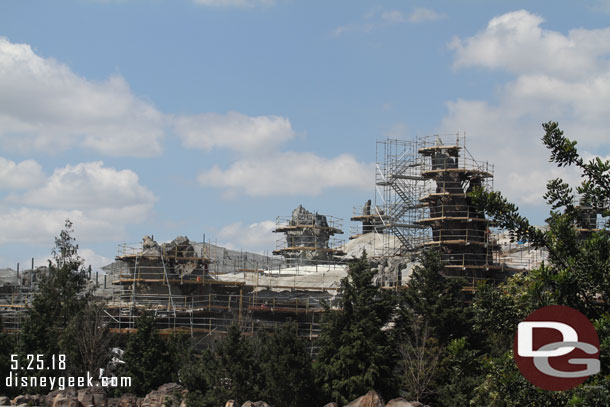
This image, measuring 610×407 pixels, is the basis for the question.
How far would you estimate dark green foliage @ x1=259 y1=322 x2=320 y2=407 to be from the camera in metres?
41.4

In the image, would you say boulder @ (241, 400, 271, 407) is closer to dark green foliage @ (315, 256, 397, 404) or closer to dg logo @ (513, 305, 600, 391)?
dark green foliage @ (315, 256, 397, 404)

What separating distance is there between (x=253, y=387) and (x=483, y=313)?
25986 mm

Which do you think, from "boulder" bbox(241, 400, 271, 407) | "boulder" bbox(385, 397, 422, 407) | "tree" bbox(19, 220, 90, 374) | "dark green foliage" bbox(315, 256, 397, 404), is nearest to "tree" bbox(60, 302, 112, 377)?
"tree" bbox(19, 220, 90, 374)

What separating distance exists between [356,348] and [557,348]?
27.9m

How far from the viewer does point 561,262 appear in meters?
17.9

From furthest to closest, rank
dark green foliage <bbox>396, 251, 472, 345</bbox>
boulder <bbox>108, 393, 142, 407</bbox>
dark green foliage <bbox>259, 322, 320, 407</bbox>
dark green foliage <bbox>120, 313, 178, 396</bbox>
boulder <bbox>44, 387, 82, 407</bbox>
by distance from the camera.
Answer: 1. dark green foliage <bbox>120, 313, 178, 396</bbox>
2. dark green foliage <bbox>396, 251, 472, 345</bbox>
3. boulder <bbox>108, 393, 142, 407</bbox>
4. boulder <bbox>44, 387, 82, 407</bbox>
5. dark green foliage <bbox>259, 322, 320, 407</bbox>

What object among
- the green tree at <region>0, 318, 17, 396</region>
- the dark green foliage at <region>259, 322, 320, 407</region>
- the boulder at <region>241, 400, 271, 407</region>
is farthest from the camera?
the green tree at <region>0, 318, 17, 396</region>

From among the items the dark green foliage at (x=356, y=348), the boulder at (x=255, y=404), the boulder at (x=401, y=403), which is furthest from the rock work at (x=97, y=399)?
the boulder at (x=401, y=403)

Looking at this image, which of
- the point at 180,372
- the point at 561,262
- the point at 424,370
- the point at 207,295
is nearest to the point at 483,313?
the point at 561,262

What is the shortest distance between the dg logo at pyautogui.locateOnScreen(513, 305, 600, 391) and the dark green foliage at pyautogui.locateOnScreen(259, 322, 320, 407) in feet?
85.3

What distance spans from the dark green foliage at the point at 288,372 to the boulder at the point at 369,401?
2593mm

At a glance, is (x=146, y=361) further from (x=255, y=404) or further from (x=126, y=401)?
(x=255, y=404)

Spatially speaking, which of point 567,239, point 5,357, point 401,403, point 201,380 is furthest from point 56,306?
point 567,239

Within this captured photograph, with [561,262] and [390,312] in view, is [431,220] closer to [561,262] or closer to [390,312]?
[390,312]
